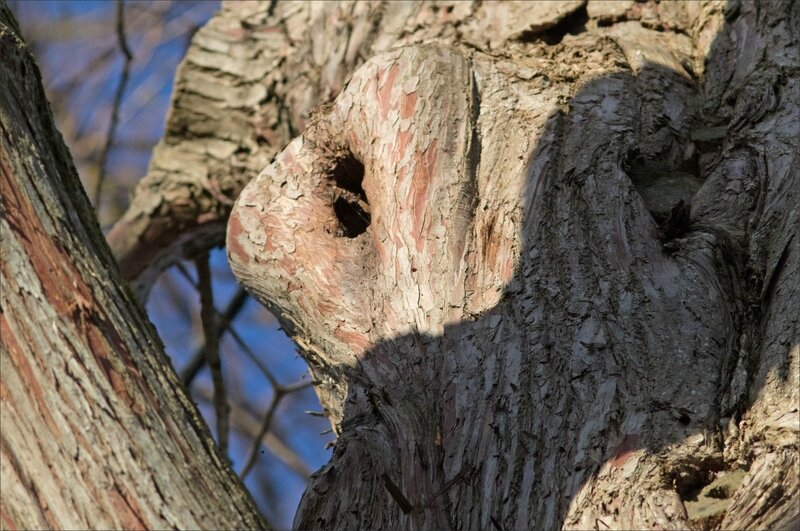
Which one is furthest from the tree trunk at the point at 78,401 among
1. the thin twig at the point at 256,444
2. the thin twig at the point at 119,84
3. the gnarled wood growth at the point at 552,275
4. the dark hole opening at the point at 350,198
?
the thin twig at the point at 119,84

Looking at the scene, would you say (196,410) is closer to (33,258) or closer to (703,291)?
(33,258)

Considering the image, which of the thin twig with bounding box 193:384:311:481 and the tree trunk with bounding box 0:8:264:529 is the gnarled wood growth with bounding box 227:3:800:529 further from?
the thin twig with bounding box 193:384:311:481

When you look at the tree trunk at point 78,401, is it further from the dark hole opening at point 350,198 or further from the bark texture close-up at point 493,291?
the dark hole opening at point 350,198

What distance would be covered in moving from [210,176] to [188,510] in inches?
110

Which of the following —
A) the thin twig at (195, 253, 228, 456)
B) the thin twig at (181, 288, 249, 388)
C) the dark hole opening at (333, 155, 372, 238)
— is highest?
the thin twig at (181, 288, 249, 388)

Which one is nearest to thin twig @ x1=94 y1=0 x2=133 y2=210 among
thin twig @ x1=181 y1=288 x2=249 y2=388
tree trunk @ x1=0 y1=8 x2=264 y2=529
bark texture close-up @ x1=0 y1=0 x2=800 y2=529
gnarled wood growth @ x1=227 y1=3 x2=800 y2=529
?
thin twig @ x1=181 y1=288 x2=249 y2=388

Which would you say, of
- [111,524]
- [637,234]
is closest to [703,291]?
[637,234]

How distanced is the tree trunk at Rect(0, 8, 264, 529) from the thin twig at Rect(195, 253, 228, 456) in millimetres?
2762

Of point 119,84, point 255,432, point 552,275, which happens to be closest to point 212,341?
point 119,84

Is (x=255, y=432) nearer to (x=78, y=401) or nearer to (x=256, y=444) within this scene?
(x=256, y=444)

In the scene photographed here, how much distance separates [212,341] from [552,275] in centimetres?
246

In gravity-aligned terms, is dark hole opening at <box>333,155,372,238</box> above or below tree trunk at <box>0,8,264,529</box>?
above

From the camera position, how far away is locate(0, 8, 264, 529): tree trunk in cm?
121

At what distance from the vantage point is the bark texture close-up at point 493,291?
4.20 feet
